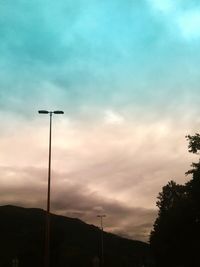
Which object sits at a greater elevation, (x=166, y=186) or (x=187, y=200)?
(x=166, y=186)

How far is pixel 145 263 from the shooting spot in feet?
380

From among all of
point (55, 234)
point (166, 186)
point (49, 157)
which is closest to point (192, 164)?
point (49, 157)

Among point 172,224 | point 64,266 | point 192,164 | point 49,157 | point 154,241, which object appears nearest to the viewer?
point 49,157

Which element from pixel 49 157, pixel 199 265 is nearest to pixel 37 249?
pixel 199 265

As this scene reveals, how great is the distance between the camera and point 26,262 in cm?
7869

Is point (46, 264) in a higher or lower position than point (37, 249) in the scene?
lower

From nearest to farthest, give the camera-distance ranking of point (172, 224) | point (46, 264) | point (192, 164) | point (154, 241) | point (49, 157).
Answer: point (46, 264)
point (49, 157)
point (192, 164)
point (172, 224)
point (154, 241)

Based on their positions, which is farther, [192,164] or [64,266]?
[64,266]

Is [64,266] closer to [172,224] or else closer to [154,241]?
[154,241]

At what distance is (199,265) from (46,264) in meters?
26.8

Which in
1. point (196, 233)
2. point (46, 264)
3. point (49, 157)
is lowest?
point (46, 264)

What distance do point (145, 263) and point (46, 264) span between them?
81.4m

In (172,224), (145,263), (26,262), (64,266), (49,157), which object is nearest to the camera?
(49,157)

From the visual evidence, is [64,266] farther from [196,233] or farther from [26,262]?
[196,233]
